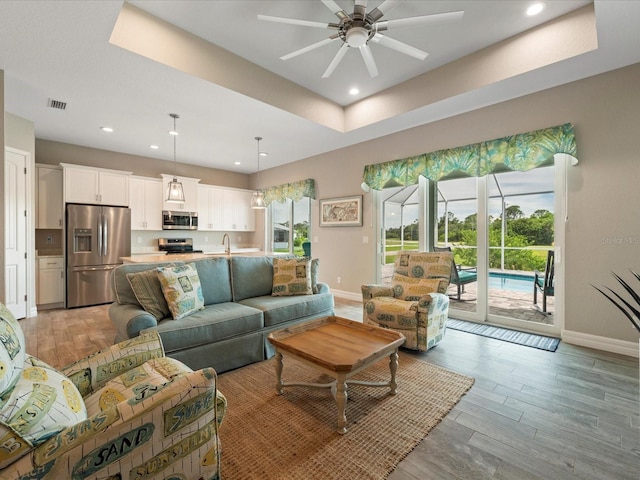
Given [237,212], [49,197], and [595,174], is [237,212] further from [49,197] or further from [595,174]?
[595,174]

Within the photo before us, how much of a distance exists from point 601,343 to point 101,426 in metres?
4.15

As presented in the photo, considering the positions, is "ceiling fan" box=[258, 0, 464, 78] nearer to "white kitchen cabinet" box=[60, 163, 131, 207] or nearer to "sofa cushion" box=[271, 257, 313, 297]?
"sofa cushion" box=[271, 257, 313, 297]

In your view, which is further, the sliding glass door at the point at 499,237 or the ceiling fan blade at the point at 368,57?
the sliding glass door at the point at 499,237

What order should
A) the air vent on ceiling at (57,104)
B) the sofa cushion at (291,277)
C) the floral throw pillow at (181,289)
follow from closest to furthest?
the floral throw pillow at (181,289)
the sofa cushion at (291,277)
the air vent on ceiling at (57,104)

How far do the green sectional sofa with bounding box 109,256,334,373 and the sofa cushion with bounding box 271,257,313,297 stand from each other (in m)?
0.07

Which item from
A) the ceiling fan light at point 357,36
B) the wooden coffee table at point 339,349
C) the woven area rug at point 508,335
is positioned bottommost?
the woven area rug at point 508,335

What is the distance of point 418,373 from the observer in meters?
2.50

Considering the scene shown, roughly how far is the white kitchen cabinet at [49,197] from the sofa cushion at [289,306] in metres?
4.09

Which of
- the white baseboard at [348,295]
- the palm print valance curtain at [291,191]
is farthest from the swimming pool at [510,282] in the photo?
the palm print valance curtain at [291,191]

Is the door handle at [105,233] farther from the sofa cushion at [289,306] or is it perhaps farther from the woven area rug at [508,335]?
the woven area rug at [508,335]

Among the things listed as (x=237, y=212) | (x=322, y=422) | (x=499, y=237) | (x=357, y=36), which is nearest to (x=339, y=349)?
(x=322, y=422)

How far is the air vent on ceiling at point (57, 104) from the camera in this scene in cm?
346

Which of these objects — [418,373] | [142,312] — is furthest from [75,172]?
[418,373]

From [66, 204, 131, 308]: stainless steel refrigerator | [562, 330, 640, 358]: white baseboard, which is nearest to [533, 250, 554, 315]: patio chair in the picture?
[562, 330, 640, 358]: white baseboard
